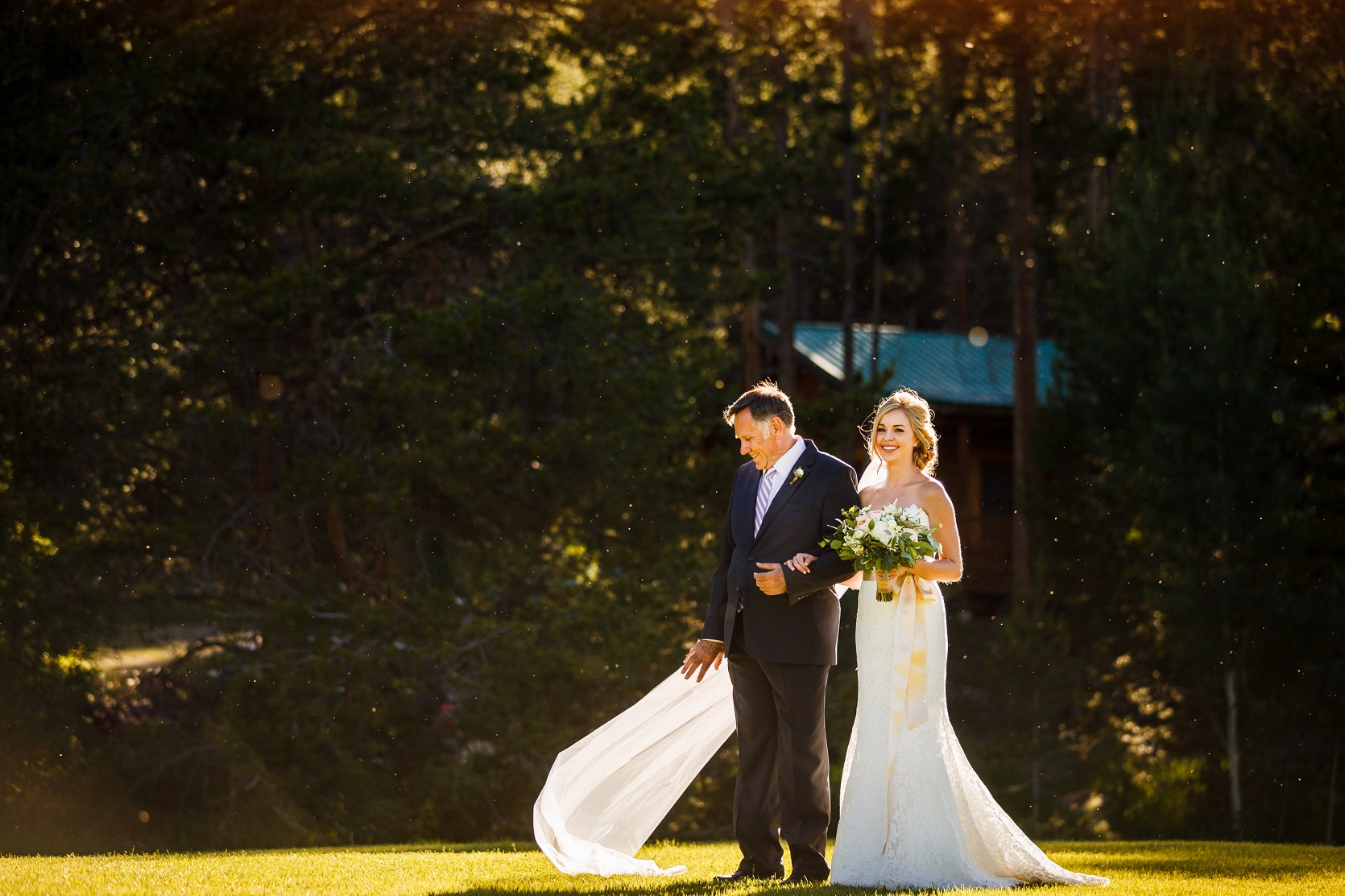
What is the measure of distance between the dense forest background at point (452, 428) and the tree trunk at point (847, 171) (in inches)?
194

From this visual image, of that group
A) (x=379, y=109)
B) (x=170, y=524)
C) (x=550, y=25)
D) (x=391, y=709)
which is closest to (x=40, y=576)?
(x=170, y=524)

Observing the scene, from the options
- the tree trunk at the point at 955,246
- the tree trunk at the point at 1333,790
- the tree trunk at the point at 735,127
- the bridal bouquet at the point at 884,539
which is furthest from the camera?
the tree trunk at the point at 955,246

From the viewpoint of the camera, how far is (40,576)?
13641 mm

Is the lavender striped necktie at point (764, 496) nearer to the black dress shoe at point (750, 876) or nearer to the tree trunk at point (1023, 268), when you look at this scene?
the black dress shoe at point (750, 876)

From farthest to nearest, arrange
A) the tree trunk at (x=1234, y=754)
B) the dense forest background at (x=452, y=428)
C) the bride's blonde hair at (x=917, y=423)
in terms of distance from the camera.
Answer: the tree trunk at (x=1234, y=754)
the dense forest background at (x=452, y=428)
the bride's blonde hair at (x=917, y=423)

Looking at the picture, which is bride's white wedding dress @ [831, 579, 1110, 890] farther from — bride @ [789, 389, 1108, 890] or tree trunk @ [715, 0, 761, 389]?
tree trunk @ [715, 0, 761, 389]

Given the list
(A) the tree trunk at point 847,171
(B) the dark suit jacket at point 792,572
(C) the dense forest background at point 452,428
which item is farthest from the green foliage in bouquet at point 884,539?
(A) the tree trunk at point 847,171

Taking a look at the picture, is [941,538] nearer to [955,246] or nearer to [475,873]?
[475,873]

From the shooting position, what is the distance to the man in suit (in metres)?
5.72

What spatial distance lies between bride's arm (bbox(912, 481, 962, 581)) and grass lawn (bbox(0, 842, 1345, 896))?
1320 millimetres

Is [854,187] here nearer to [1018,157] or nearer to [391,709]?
[1018,157]

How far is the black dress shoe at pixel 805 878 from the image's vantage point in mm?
5633

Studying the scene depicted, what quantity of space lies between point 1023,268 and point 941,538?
17019mm

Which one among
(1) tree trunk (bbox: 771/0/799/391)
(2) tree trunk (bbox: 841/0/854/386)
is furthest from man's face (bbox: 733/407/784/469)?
(1) tree trunk (bbox: 771/0/799/391)
